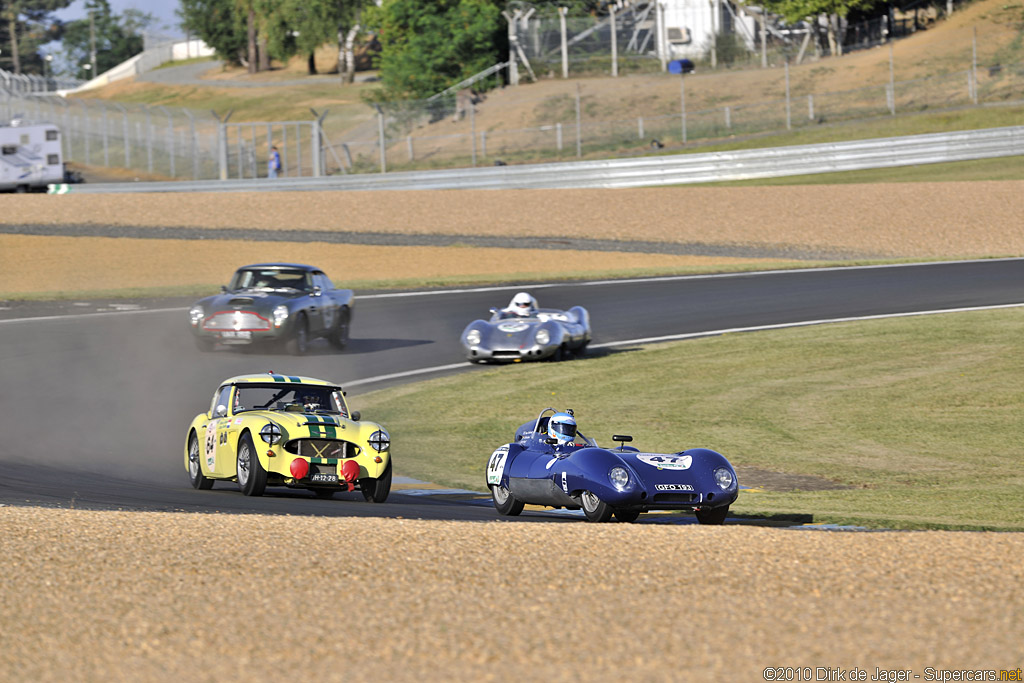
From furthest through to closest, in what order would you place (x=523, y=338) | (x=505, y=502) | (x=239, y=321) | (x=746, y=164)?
(x=746, y=164), (x=523, y=338), (x=239, y=321), (x=505, y=502)

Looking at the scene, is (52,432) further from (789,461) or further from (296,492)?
(789,461)

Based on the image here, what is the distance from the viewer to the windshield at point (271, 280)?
21438mm

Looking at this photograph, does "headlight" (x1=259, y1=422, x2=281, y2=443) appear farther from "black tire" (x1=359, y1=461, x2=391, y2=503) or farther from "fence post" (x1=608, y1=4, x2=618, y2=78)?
"fence post" (x1=608, y1=4, x2=618, y2=78)

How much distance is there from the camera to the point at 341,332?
22625 mm

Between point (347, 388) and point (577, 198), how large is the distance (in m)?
22.4

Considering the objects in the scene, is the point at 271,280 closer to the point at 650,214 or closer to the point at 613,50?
the point at 650,214

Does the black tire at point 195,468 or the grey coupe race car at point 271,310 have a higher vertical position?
the grey coupe race car at point 271,310

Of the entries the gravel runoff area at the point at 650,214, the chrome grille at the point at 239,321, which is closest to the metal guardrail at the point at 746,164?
the gravel runoff area at the point at 650,214

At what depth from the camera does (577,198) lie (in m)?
41.5

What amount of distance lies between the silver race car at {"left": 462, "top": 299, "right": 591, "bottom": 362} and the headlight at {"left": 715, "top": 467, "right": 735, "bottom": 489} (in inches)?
443

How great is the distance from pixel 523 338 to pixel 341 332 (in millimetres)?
3421

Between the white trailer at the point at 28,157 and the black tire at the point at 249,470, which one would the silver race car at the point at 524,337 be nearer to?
the black tire at the point at 249,470

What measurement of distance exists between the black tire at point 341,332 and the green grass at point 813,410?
2.49 m

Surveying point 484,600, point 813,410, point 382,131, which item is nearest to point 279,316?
point 813,410
